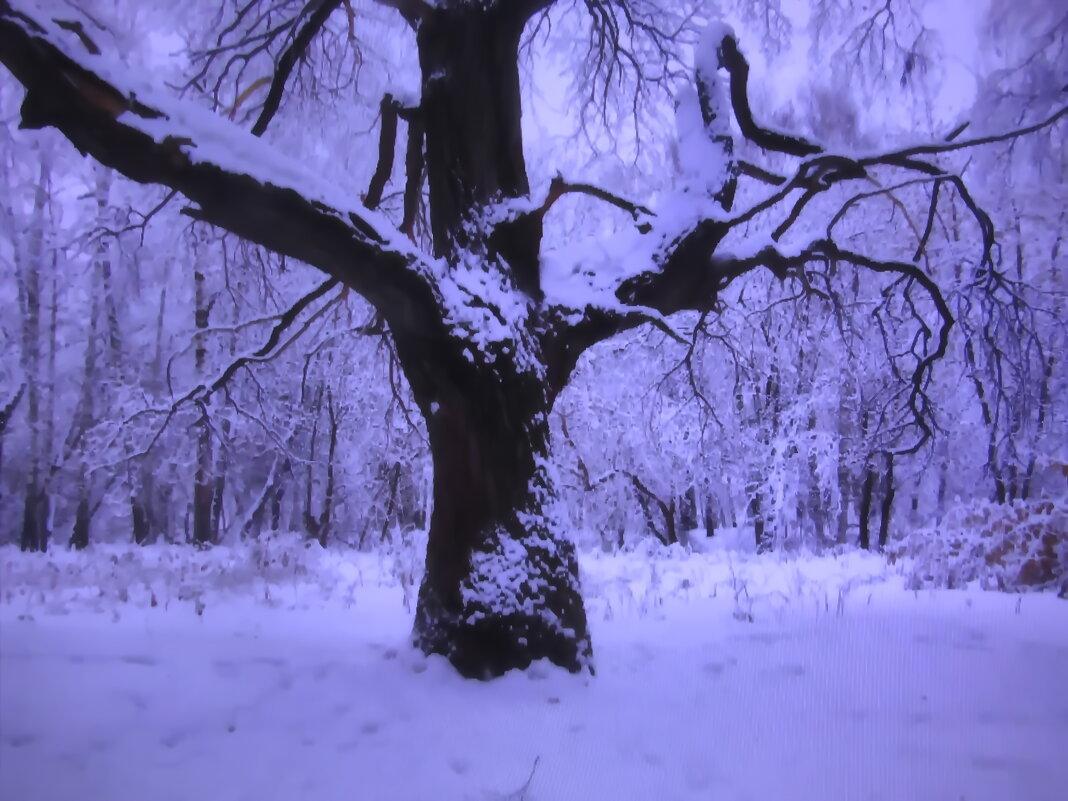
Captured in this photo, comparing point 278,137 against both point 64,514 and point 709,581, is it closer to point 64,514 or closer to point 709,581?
point 709,581

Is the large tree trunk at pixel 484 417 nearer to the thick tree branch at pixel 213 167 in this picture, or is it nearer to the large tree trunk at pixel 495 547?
the large tree trunk at pixel 495 547

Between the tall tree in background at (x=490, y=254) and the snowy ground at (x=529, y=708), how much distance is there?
46 centimetres

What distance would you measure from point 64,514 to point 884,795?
979cm

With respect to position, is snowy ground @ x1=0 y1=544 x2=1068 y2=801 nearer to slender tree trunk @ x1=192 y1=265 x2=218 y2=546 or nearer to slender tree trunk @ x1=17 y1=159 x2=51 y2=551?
slender tree trunk @ x1=17 y1=159 x2=51 y2=551

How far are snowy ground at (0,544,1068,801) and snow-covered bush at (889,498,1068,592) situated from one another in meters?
1.50

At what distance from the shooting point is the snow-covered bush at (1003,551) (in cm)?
576

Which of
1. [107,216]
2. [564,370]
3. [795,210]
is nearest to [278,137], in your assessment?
[107,216]

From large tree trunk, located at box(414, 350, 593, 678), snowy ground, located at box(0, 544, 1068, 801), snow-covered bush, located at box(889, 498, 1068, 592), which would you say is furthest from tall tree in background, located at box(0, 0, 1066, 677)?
snow-covered bush, located at box(889, 498, 1068, 592)

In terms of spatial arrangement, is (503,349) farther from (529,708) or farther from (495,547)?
(529,708)

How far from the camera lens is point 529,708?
2.72 meters

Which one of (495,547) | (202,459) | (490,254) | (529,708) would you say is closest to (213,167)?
(490,254)

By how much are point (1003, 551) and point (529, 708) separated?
20.0 ft

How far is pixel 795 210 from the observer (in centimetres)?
380

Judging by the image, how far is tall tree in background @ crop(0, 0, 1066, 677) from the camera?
2.68 meters
